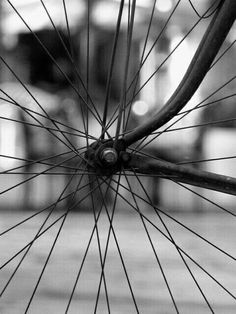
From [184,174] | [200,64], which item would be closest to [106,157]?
[184,174]

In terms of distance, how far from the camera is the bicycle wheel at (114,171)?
12.7ft

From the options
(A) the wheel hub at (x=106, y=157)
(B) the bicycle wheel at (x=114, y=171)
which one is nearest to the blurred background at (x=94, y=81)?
(B) the bicycle wheel at (x=114, y=171)

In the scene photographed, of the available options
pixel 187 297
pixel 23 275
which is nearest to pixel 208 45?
pixel 187 297

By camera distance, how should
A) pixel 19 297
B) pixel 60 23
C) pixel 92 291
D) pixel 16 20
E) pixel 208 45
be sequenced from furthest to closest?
pixel 16 20
pixel 60 23
pixel 92 291
pixel 19 297
pixel 208 45

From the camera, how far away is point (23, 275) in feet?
15.8

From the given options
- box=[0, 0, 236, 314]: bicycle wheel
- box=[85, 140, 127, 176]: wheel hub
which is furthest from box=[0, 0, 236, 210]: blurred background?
box=[85, 140, 127, 176]: wheel hub

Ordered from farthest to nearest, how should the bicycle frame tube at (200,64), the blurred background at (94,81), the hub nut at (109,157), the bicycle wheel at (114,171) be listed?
the blurred background at (94,81), the bicycle wheel at (114,171), the hub nut at (109,157), the bicycle frame tube at (200,64)

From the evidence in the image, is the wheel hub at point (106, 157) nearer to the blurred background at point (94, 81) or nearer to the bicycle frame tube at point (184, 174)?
the bicycle frame tube at point (184, 174)

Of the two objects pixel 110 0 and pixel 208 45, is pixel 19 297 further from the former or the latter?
pixel 110 0

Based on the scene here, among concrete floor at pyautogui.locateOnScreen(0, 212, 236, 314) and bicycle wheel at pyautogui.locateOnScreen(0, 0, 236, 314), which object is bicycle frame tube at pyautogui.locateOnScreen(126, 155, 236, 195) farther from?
concrete floor at pyautogui.locateOnScreen(0, 212, 236, 314)

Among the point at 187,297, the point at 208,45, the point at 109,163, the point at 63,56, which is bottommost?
the point at 187,297

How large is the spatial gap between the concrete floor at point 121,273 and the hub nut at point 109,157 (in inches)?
→ 37.2

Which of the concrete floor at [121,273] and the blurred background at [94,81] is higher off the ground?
the blurred background at [94,81]

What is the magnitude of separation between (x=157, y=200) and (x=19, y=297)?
7345 mm
